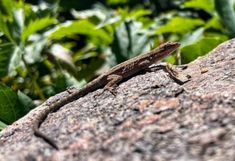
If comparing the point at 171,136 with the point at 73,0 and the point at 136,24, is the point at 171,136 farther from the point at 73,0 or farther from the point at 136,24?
the point at 73,0

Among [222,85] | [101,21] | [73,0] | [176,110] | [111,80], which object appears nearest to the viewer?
[176,110]

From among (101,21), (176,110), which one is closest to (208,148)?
(176,110)

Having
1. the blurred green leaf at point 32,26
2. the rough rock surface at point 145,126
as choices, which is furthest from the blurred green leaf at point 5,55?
the rough rock surface at point 145,126

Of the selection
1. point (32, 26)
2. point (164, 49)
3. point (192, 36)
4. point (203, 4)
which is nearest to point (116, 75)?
point (164, 49)

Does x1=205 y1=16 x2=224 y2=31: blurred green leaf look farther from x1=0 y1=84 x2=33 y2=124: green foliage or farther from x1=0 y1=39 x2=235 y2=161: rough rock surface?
x1=0 y1=84 x2=33 y2=124: green foliage

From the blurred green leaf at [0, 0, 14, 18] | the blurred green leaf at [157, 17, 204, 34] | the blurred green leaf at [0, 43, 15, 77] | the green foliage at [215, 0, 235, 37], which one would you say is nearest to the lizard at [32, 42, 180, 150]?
the blurred green leaf at [157, 17, 204, 34]

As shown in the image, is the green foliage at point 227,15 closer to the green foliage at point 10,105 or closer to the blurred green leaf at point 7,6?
the blurred green leaf at point 7,6
